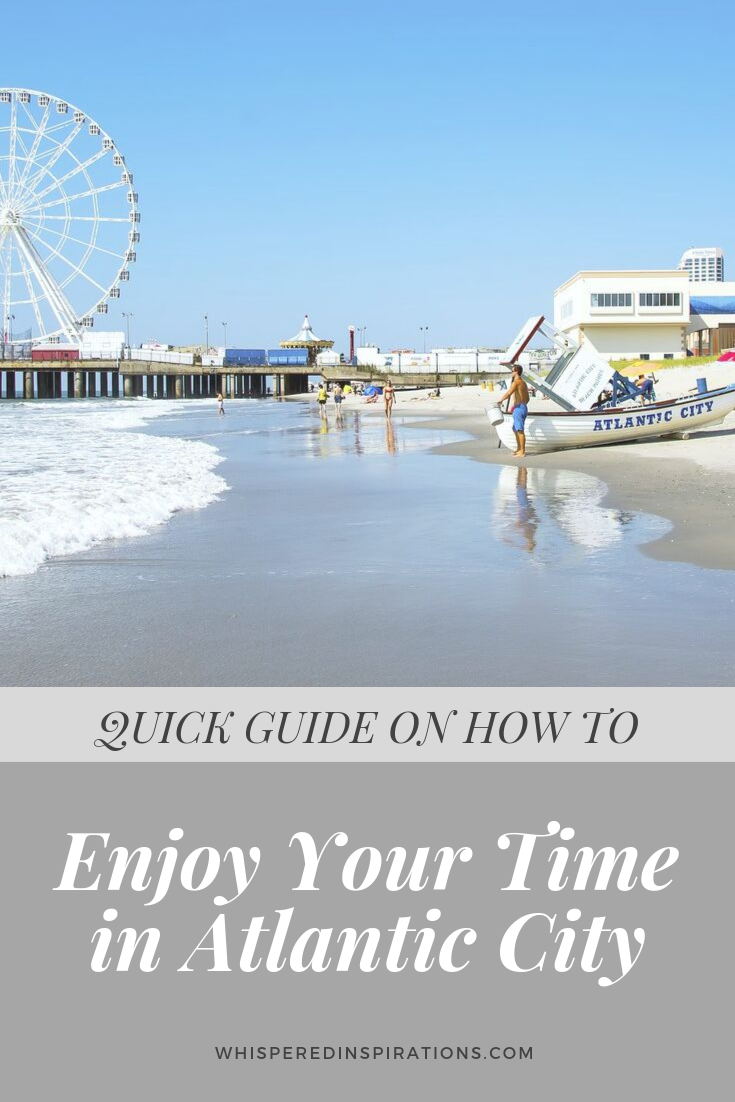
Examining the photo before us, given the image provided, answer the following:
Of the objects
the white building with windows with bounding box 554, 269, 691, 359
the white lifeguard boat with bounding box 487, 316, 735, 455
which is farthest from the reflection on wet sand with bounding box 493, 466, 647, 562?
the white building with windows with bounding box 554, 269, 691, 359

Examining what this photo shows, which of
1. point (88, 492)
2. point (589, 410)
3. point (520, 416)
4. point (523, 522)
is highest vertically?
point (589, 410)

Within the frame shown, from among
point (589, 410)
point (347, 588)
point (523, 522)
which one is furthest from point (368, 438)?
point (347, 588)

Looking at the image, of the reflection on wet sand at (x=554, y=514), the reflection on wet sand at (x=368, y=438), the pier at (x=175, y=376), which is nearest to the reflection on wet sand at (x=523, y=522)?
the reflection on wet sand at (x=554, y=514)

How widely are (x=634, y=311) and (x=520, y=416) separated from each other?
188 feet

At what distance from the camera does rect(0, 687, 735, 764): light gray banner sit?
14.4ft

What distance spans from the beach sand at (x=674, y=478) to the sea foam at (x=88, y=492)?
4901mm

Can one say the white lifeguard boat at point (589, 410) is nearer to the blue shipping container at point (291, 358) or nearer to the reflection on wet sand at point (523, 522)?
the reflection on wet sand at point (523, 522)

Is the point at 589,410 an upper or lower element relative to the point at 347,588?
upper

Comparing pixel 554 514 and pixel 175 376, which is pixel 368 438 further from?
pixel 175 376

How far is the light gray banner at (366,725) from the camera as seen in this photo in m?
4.38

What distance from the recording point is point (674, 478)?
14539 mm

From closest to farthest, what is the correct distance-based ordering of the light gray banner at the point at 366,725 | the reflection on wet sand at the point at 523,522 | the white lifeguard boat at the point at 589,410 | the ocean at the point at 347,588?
the light gray banner at the point at 366,725
the ocean at the point at 347,588
the reflection on wet sand at the point at 523,522
the white lifeguard boat at the point at 589,410

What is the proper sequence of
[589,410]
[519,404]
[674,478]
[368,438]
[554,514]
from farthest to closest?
[368,438] < [589,410] < [519,404] < [674,478] < [554,514]

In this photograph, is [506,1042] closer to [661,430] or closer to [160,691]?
[160,691]
